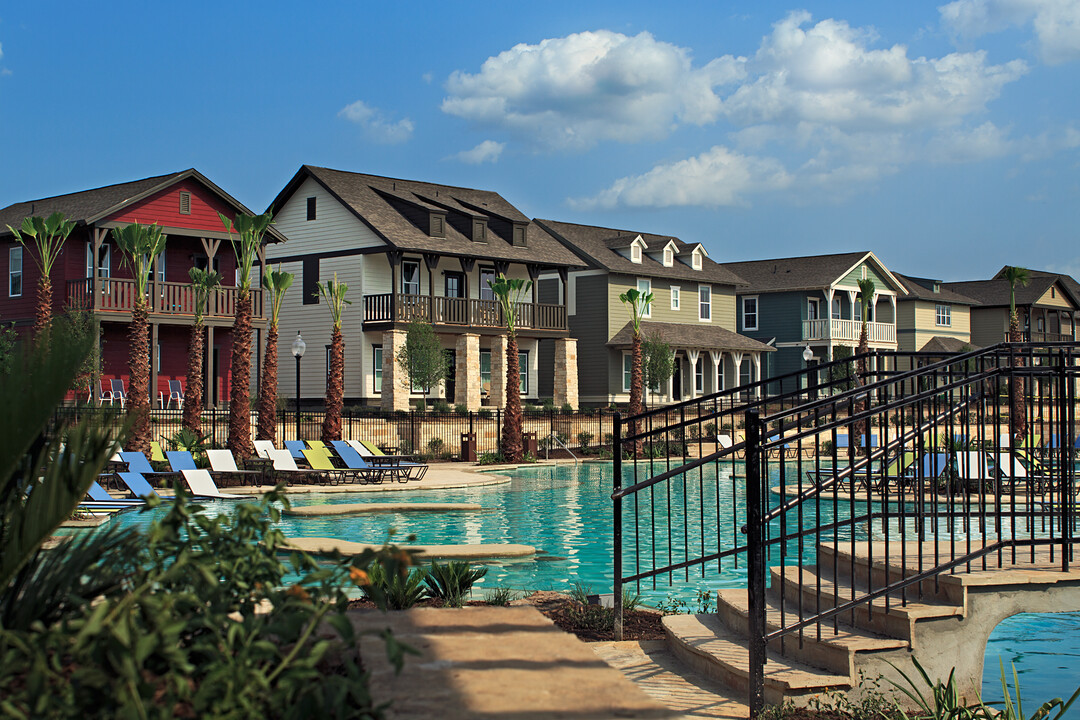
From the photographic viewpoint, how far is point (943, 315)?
65375 mm

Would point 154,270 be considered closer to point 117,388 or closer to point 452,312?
point 117,388

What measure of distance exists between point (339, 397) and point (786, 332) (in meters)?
32.6

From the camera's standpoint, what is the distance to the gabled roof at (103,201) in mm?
34156

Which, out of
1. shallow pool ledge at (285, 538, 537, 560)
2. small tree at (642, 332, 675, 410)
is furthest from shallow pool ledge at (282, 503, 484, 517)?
small tree at (642, 332, 675, 410)

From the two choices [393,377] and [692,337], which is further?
[692,337]

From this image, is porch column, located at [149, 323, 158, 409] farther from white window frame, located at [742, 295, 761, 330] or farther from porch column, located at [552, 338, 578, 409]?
white window frame, located at [742, 295, 761, 330]

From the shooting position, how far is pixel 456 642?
3.98 m

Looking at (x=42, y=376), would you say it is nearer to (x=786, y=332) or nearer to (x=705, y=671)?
(x=705, y=671)

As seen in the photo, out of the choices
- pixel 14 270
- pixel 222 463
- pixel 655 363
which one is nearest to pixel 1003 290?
pixel 655 363

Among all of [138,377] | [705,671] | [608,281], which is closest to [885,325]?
[608,281]

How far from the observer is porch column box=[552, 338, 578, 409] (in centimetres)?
4356

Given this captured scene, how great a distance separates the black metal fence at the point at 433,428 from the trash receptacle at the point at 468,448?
0.09 metres

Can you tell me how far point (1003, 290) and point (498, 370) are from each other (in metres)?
43.6

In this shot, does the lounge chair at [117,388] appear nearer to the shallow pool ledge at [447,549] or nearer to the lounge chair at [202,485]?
the lounge chair at [202,485]
